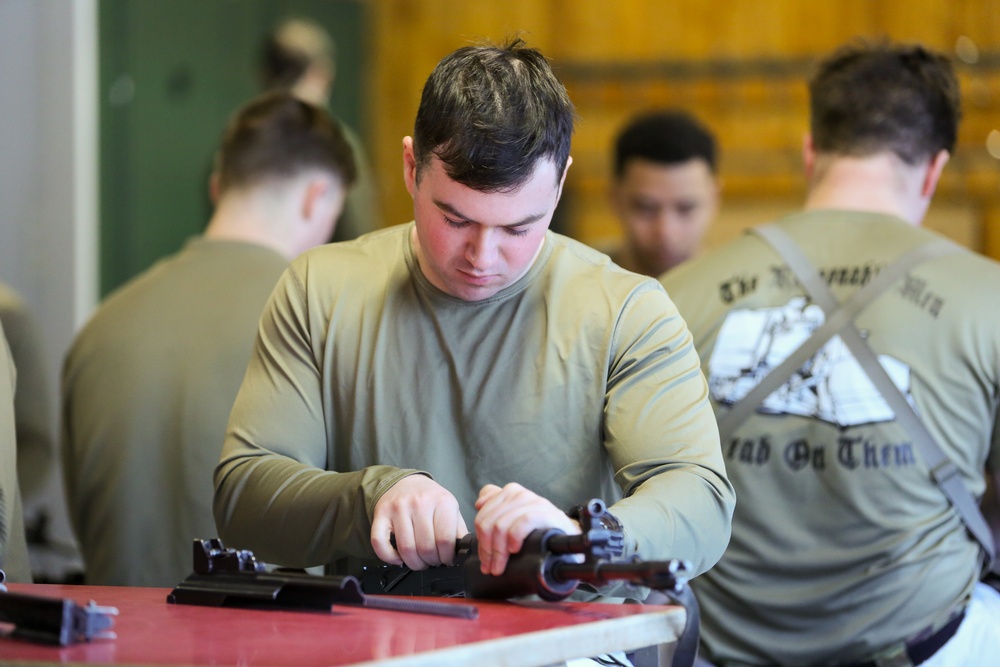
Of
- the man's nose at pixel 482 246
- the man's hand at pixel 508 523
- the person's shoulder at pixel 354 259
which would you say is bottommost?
the man's hand at pixel 508 523

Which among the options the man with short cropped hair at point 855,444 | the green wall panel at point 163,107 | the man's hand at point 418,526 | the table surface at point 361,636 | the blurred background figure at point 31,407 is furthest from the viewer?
the green wall panel at point 163,107

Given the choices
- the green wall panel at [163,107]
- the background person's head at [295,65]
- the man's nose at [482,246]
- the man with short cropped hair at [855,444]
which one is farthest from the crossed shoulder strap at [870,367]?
the green wall panel at [163,107]

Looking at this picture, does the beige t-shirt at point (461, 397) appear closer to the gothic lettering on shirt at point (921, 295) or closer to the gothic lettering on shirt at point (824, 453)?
the gothic lettering on shirt at point (824, 453)

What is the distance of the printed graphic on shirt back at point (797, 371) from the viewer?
2541 millimetres

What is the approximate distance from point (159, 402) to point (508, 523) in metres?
1.58

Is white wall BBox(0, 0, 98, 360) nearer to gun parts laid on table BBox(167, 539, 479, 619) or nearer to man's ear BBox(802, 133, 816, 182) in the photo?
man's ear BBox(802, 133, 816, 182)

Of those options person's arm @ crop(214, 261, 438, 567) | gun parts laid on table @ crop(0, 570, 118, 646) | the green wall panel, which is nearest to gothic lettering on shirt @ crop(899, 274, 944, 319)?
person's arm @ crop(214, 261, 438, 567)

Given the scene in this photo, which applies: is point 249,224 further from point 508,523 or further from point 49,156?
point 49,156

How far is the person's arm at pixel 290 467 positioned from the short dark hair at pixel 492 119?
0.38 m

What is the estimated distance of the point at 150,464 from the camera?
2.83 m

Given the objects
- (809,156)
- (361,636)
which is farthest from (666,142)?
(361,636)

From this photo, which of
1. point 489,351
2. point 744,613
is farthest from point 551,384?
point 744,613

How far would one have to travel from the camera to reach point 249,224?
313cm

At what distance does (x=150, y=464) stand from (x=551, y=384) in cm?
133
